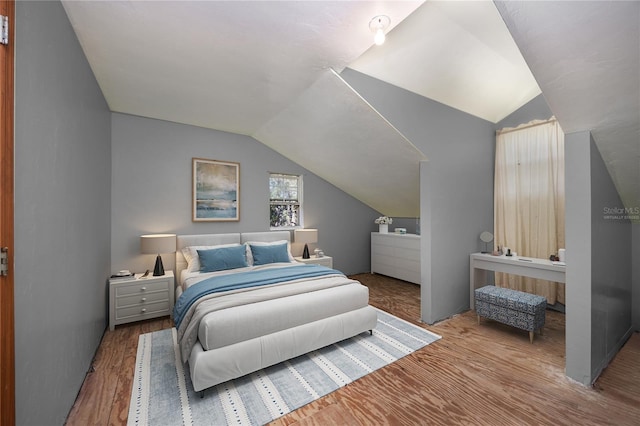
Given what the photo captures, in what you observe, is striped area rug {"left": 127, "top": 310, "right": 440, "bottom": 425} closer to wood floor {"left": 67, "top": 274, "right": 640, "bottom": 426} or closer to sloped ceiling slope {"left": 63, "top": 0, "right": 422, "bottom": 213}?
wood floor {"left": 67, "top": 274, "right": 640, "bottom": 426}

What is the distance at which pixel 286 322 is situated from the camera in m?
2.26

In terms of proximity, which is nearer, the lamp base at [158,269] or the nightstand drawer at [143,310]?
the nightstand drawer at [143,310]

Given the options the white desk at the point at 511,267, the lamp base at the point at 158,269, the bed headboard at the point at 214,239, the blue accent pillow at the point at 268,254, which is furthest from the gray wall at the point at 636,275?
the lamp base at the point at 158,269

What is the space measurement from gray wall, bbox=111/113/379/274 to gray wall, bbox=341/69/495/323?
7.60ft

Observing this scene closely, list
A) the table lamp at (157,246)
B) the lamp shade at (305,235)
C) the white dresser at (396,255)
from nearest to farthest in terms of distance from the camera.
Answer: the table lamp at (157,246) → the lamp shade at (305,235) → the white dresser at (396,255)

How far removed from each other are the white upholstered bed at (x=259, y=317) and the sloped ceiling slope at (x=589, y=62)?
7.50 ft

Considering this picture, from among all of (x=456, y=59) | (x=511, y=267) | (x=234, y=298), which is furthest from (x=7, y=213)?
(x=511, y=267)

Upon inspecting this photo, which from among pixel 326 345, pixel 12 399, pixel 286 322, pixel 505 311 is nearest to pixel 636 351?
pixel 505 311

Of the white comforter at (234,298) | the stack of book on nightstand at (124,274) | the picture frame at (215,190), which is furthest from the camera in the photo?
the picture frame at (215,190)

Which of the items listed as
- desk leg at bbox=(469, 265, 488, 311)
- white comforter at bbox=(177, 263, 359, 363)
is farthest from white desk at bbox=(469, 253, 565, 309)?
white comforter at bbox=(177, 263, 359, 363)

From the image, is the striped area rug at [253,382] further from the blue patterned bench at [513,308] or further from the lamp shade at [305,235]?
the lamp shade at [305,235]

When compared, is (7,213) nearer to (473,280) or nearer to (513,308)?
(513,308)

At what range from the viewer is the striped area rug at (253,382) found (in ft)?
5.69

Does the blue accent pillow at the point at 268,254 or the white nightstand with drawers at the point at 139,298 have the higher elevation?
the blue accent pillow at the point at 268,254
